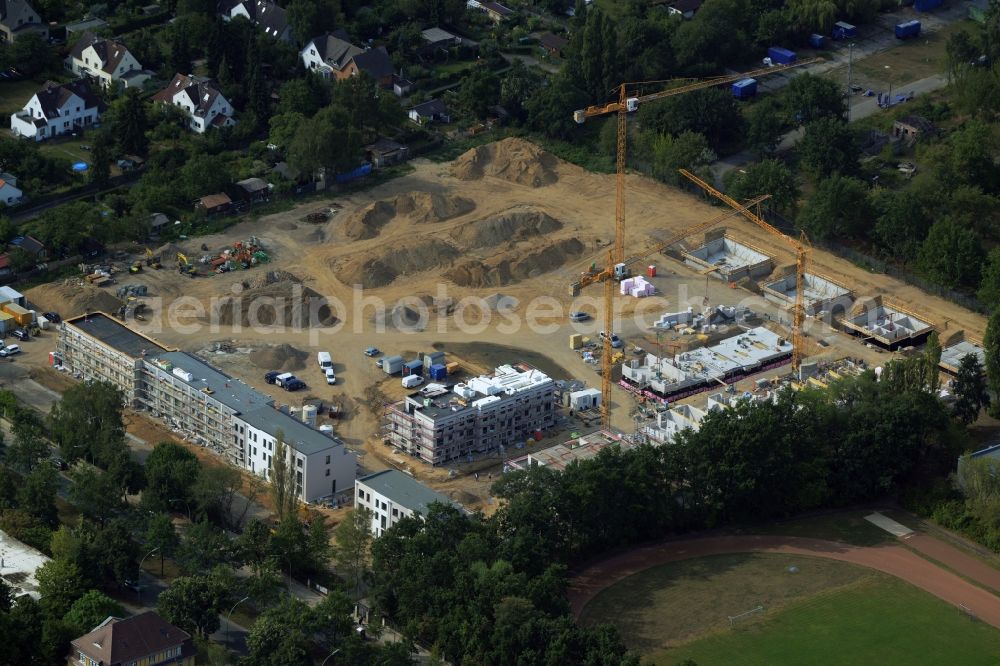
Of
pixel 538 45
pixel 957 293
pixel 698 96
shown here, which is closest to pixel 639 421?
pixel 957 293

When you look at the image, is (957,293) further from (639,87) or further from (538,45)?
(538,45)

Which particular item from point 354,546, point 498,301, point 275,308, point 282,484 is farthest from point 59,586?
point 498,301

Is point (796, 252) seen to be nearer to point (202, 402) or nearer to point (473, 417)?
point (473, 417)

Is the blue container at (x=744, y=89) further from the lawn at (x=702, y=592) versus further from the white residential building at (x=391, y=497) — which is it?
the white residential building at (x=391, y=497)

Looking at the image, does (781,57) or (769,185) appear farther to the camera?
(781,57)

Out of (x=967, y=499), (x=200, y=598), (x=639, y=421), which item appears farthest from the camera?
(x=639, y=421)
